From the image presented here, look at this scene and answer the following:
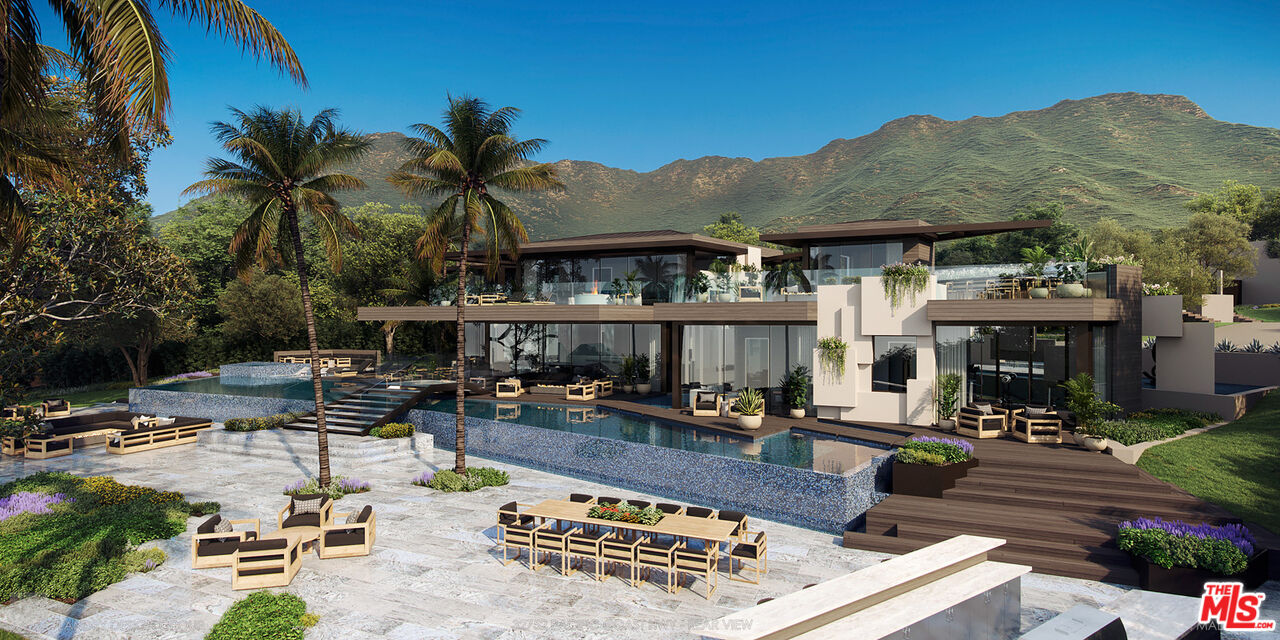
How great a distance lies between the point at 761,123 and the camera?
167 metres

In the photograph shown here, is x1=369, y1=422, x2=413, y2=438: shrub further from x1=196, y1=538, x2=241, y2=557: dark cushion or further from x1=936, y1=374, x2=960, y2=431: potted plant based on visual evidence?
x1=936, y1=374, x2=960, y2=431: potted plant

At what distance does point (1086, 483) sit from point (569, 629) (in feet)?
34.8

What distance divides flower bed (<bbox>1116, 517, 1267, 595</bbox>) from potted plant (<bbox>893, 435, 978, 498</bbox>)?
348 centimetres

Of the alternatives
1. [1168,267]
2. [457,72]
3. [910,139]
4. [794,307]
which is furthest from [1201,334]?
[910,139]

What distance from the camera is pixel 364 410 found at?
23562 mm

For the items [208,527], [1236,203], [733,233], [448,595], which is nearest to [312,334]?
[208,527]

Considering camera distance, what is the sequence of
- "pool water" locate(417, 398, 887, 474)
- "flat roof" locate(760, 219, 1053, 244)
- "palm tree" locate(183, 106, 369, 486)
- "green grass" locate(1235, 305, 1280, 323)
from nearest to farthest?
"pool water" locate(417, 398, 887, 474) < "palm tree" locate(183, 106, 369, 486) < "flat roof" locate(760, 219, 1053, 244) < "green grass" locate(1235, 305, 1280, 323)

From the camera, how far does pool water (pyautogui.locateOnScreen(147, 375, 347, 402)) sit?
1046 inches

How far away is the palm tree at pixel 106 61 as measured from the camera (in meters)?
5.86

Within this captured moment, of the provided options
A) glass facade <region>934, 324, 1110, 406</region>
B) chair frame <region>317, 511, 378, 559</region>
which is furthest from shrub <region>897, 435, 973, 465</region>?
chair frame <region>317, 511, 378, 559</region>

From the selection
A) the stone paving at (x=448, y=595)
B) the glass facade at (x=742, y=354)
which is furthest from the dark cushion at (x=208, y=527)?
the glass facade at (x=742, y=354)

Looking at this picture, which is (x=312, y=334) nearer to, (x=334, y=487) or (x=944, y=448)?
(x=334, y=487)

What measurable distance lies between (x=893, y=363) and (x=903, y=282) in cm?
237

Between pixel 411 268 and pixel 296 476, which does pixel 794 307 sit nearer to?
pixel 296 476
